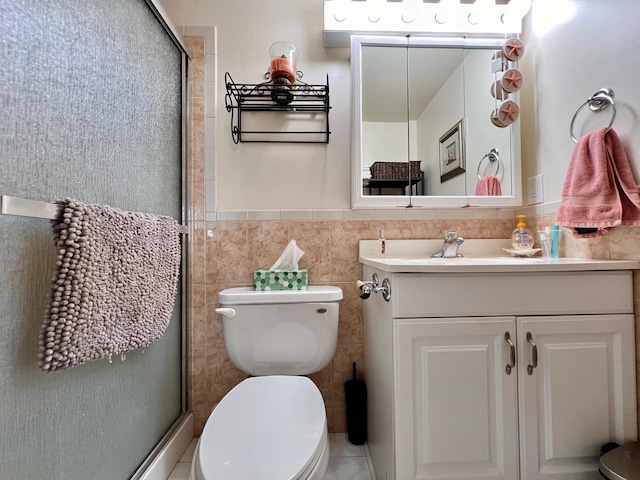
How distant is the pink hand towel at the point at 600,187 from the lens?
0.80 meters

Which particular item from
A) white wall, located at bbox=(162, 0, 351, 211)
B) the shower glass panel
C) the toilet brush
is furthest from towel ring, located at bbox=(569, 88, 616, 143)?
the shower glass panel

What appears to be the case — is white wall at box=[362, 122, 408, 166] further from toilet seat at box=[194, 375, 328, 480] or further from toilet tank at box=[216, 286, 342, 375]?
toilet seat at box=[194, 375, 328, 480]

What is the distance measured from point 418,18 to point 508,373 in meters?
1.41

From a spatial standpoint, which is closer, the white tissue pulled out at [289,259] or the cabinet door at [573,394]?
the cabinet door at [573,394]

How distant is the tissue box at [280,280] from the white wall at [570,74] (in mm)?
1062

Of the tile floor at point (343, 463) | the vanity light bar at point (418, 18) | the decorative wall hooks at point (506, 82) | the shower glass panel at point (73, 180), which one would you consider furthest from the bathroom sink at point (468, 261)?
the vanity light bar at point (418, 18)

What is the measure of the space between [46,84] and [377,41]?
116 cm

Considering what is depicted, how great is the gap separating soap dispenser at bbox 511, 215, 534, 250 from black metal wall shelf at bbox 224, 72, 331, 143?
2.99ft

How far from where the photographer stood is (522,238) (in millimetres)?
1131

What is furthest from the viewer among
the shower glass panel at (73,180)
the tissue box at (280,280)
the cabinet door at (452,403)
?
the tissue box at (280,280)

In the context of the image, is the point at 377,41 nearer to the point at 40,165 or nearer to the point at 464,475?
the point at 40,165

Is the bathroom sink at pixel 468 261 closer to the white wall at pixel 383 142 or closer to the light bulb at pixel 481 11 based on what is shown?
the white wall at pixel 383 142

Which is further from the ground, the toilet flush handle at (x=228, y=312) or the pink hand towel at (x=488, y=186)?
A: the pink hand towel at (x=488, y=186)

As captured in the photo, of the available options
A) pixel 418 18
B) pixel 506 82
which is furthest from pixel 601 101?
pixel 418 18
